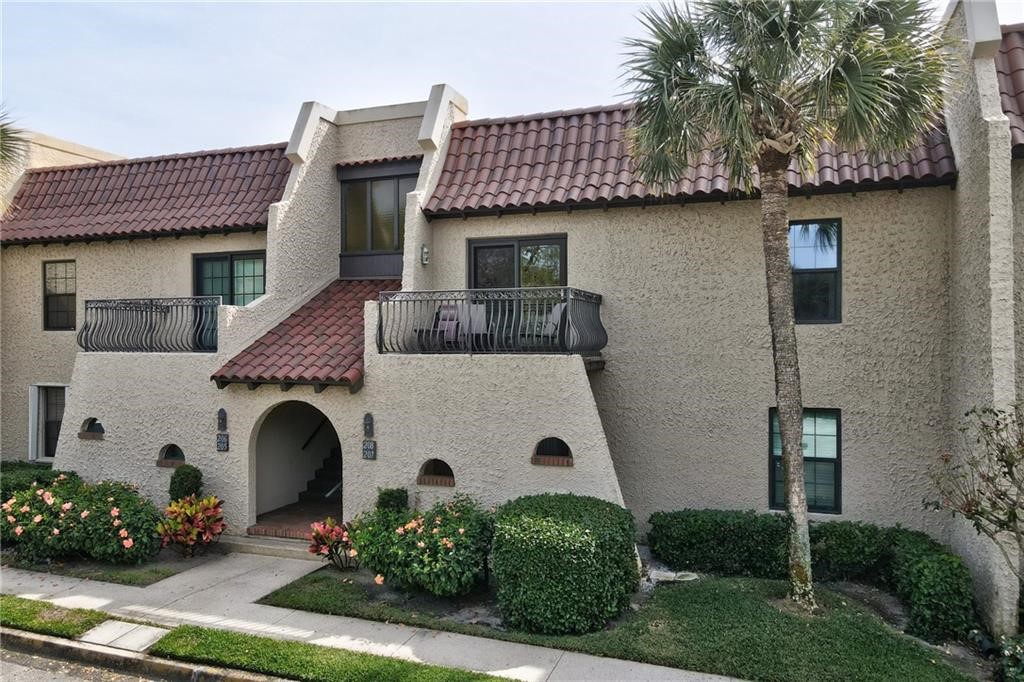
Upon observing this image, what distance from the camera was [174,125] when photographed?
16.7m

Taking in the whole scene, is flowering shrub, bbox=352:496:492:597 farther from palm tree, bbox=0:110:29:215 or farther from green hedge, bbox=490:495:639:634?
palm tree, bbox=0:110:29:215

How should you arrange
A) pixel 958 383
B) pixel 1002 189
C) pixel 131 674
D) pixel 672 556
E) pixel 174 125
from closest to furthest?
pixel 131 674, pixel 1002 189, pixel 958 383, pixel 672 556, pixel 174 125

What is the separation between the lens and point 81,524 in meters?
10.3

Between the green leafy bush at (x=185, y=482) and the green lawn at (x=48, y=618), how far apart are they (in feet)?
8.26

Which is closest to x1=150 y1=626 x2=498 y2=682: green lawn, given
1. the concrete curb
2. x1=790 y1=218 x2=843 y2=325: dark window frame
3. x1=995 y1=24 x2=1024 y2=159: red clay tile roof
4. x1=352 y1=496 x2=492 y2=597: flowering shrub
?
the concrete curb

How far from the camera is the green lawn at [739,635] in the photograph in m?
6.84

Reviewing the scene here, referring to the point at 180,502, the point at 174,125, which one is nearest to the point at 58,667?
the point at 180,502

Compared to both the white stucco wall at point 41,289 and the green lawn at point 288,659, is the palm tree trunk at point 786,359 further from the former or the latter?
Result: the white stucco wall at point 41,289

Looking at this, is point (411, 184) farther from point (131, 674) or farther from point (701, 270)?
point (131, 674)

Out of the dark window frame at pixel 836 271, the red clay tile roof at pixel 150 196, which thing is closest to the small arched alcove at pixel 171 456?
the red clay tile roof at pixel 150 196

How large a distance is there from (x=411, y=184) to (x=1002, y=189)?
10.1m

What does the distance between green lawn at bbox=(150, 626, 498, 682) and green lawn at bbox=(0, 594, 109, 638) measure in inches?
52.4

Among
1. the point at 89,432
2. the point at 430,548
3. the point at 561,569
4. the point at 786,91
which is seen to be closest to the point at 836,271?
the point at 786,91

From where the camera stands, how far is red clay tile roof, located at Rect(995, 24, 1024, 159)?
845cm
